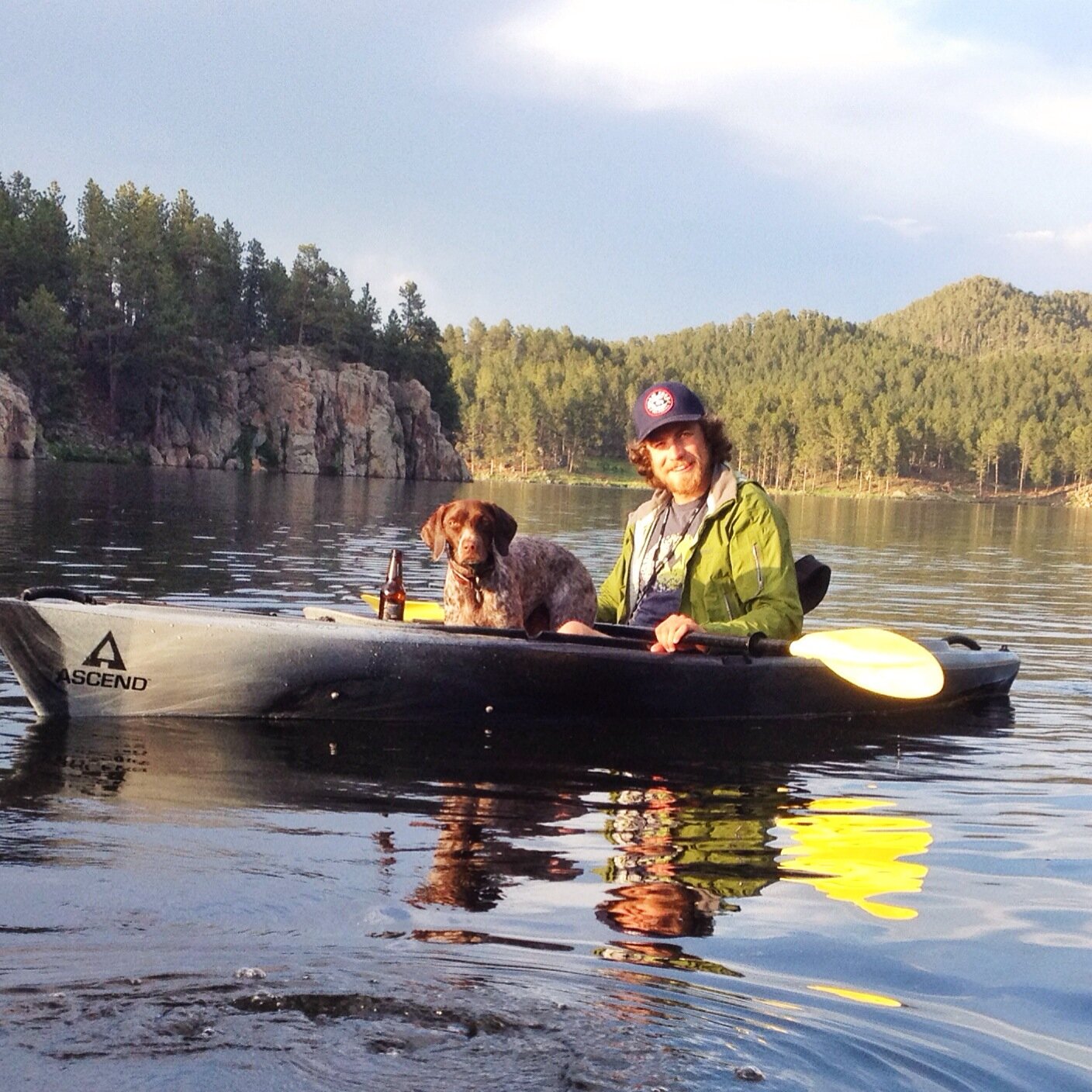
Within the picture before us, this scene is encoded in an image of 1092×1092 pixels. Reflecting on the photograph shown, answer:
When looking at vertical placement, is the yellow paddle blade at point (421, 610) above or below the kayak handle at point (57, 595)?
below

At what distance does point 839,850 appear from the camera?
5676 millimetres

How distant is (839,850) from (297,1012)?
301 centimetres

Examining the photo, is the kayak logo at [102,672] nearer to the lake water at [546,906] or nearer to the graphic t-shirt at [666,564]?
the lake water at [546,906]

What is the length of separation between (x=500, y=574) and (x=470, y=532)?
0.52 meters

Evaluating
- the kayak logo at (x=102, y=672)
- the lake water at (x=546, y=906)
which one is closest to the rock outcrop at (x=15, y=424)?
the lake water at (x=546, y=906)

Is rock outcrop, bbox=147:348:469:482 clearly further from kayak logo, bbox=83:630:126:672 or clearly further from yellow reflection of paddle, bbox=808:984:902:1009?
yellow reflection of paddle, bbox=808:984:902:1009

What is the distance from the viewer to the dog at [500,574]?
818 cm

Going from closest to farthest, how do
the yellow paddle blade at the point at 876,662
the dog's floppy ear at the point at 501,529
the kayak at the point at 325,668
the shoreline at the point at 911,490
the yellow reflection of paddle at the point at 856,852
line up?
the yellow reflection of paddle at the point at 856,852
the kayak at the point at 325,668
the dog's floppy ear at the point at 501,529
the yellow paddle blade at the point at 876,662
the shoreline at the point at 911,490

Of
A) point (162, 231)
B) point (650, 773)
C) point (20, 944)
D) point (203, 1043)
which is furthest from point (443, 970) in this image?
point (162, 231)

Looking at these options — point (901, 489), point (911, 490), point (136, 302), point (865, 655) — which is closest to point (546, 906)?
point (865, 655)

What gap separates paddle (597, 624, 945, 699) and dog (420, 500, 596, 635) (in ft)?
1.63

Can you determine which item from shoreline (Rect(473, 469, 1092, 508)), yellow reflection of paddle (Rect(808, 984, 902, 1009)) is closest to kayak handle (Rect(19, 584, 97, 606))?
yellow reflection of paddle (Rect(808, 984, 902, 1009))

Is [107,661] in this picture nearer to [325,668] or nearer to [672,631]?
[325,668]

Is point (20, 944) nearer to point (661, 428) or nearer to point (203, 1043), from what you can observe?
point (203, 1043)
